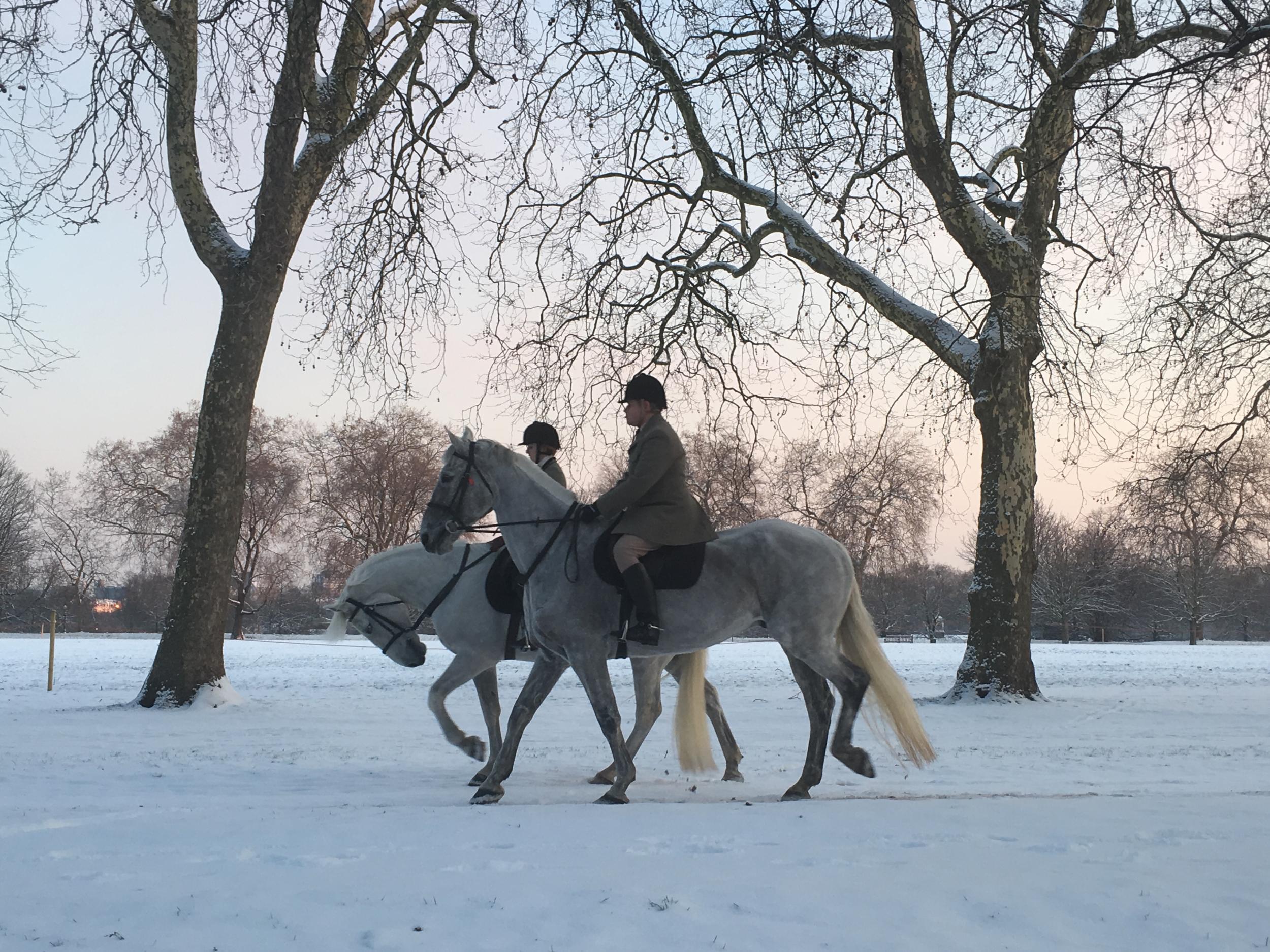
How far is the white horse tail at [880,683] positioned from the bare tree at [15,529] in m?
60.0

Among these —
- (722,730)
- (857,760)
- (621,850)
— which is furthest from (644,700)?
(621,850)

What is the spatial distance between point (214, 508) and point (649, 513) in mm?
8382

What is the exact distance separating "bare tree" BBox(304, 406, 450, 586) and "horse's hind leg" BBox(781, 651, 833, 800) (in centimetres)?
3417

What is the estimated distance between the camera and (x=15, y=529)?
59.6m

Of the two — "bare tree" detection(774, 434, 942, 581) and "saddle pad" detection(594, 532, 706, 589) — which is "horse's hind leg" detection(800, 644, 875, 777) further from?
"bare tree" detection(774, 434, 942, 581)

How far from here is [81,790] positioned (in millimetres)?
6859

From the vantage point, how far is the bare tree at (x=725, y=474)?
16.2 meters

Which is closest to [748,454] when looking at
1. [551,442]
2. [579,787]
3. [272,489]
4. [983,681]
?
[983,681]

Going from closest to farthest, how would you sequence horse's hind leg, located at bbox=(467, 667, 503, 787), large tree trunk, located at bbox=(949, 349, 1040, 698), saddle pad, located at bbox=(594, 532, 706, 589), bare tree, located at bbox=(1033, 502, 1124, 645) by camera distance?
saddle pad, located at bbox=(594, 532, 706, 589) → horse's hind leg, located at bbox=(467, 667, 503, 787) → large tree trunk, located at bbox=(949, 349, 1040, 698) → bare tree, located at bbox=(1033, 502, 1124, 645)

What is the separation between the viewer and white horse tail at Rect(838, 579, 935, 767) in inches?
273

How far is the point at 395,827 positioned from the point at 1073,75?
23.9ft

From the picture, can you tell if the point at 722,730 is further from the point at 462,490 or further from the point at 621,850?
the point at 621,850

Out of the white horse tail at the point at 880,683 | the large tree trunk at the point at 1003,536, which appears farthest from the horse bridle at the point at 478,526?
the large tree trunk at the point at 1003,536

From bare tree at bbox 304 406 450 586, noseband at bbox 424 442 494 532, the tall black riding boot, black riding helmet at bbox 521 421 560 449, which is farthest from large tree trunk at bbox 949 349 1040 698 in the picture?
bare tree at bbox 304 406 450 586
